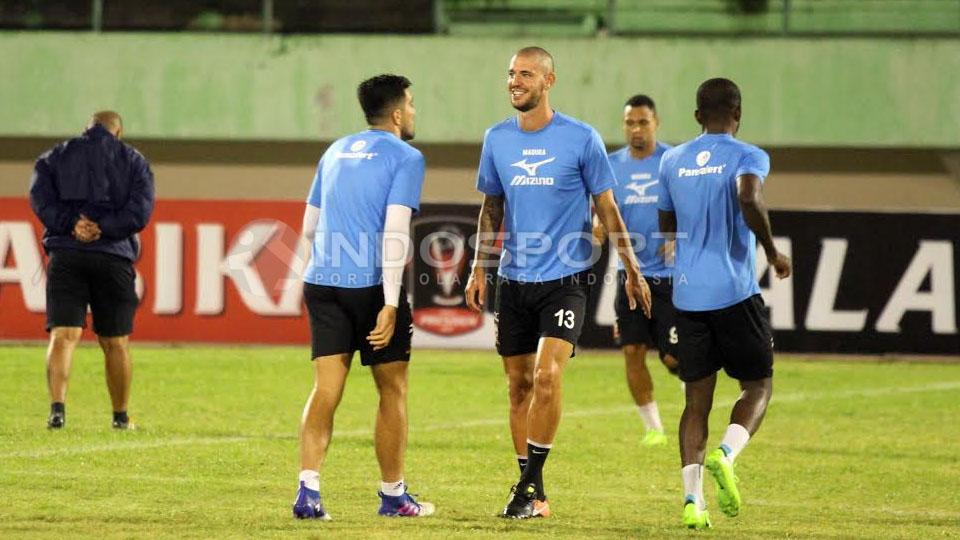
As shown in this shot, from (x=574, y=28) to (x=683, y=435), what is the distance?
50.6 feet

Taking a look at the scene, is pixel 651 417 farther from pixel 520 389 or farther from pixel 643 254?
pixel 520 389

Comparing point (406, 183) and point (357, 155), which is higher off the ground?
point (357, 155)

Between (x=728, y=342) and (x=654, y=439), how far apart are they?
3694 millimetres

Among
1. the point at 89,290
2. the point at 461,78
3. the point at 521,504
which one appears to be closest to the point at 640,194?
the point at 89,290

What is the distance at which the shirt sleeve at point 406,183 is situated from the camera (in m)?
7.85

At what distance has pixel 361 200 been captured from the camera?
7906mm

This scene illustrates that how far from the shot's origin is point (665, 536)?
7.60 metres

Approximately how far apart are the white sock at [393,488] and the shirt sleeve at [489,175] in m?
1.53

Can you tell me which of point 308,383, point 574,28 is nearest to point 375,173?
point 308,383

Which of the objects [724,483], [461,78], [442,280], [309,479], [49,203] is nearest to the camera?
[724,483]

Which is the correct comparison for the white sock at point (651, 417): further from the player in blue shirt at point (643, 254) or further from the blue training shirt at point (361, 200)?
the blue training shirt at point (361, 200)

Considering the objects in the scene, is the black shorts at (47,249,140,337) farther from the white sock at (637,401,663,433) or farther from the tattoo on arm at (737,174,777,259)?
the tattoo on arm at (737,174,777,259)

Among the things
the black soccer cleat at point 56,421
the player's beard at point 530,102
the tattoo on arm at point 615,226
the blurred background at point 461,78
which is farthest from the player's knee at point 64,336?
the blurred background at point 461,78

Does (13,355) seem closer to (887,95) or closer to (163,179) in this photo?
(163,179)
